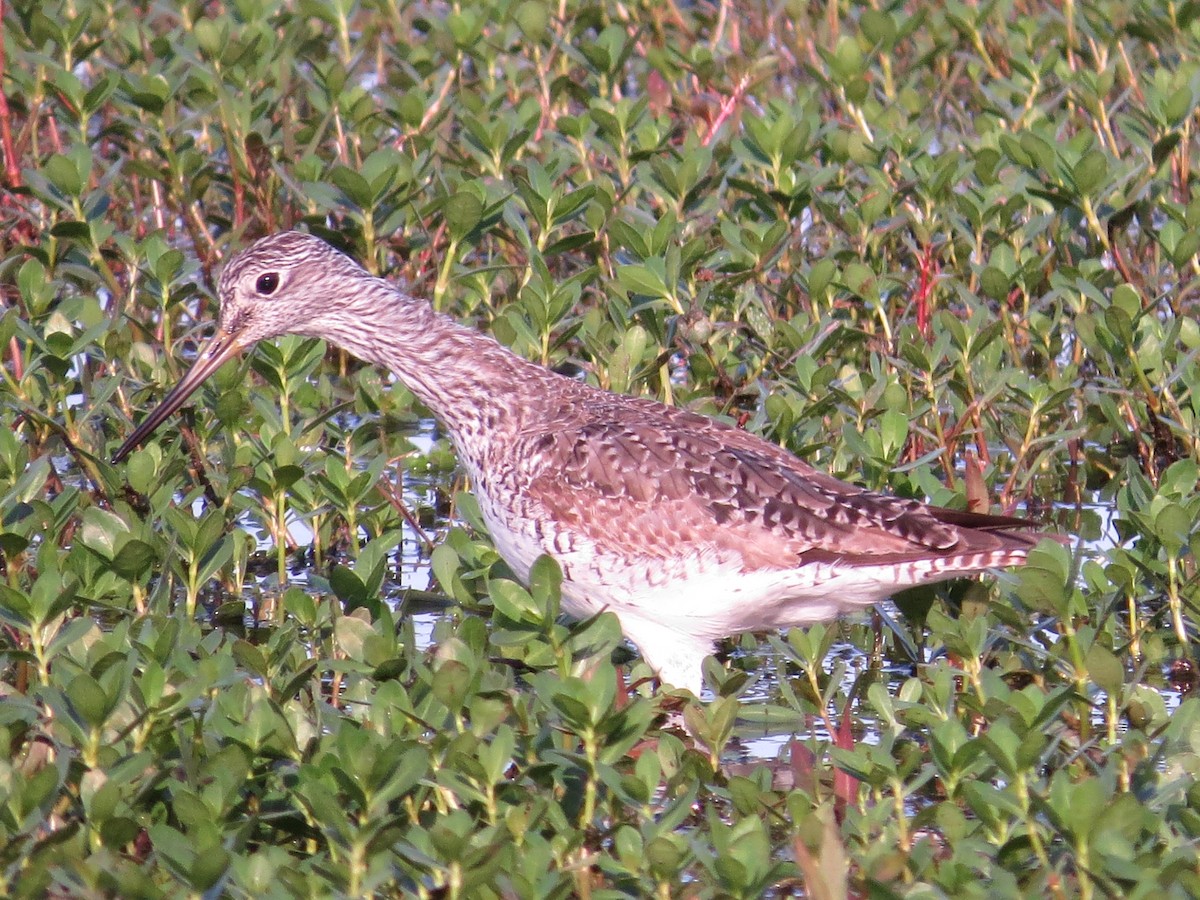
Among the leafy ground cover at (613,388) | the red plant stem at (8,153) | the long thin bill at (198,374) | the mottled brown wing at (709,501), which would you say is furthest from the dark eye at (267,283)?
the red plant stem at (8,153)

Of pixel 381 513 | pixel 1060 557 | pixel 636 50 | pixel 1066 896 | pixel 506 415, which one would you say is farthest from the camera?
pixel 636 50

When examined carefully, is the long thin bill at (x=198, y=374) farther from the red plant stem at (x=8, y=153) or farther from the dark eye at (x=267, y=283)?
the red plant stem at (x=8, y=153)

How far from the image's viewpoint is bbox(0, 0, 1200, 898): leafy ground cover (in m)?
5.08

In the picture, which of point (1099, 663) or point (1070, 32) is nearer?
point (1099, 663)

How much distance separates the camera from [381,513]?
25.8ft

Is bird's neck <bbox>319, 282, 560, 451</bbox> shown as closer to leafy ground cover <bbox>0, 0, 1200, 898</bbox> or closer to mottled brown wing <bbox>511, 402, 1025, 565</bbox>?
mottled brown wing <bbox>511, 402, 1025, 565</bbox>

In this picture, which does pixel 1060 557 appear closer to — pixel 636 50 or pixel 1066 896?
pixel 1066 896

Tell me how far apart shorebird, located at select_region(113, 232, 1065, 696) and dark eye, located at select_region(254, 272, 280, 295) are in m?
0.76

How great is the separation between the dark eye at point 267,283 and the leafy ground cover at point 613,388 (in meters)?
0.53

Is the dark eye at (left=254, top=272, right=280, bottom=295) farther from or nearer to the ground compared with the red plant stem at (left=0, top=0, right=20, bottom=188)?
farther from the ground

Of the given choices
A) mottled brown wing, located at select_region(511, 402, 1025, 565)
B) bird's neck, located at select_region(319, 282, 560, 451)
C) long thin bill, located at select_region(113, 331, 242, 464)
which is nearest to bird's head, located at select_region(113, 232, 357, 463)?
long thin bill, located at select_region(113, 331, 242, 464)

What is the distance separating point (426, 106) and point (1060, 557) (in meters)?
5.47

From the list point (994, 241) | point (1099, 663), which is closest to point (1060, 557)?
point (1099, 663)

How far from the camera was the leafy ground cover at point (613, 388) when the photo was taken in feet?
16.7
